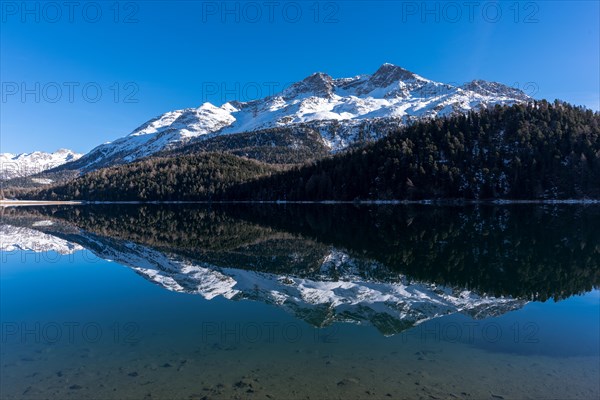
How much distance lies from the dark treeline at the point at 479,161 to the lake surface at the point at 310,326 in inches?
4621

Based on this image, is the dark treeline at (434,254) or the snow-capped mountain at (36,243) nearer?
the dark treeline at (434,254)

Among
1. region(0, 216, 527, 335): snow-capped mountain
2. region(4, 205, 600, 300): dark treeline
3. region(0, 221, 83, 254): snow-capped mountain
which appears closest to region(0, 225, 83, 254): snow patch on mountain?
region(0, 221, 83, 254): snow-capped mountain

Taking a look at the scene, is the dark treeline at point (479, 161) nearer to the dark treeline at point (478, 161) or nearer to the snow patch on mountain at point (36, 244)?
the dark treeline at point (478, 161)

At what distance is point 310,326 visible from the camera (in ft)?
56.6

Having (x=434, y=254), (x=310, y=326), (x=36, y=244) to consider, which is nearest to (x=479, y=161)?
(x=434, y=254)

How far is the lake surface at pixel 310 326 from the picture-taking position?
12.2 metres

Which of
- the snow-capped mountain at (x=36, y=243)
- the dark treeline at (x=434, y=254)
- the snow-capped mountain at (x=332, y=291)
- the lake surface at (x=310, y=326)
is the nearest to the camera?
the lake surface at (x=310, y=326)

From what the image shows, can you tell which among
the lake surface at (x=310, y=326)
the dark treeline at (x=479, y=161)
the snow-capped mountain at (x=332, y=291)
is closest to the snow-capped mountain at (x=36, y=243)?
the lake surface at (x=310, y=326)

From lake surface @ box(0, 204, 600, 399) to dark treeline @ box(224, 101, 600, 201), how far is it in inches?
4621

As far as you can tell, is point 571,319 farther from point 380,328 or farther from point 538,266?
point 538,266

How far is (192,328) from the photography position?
17.3 meters

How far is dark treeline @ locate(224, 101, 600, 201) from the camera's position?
136500mm

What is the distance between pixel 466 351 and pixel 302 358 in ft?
20.8

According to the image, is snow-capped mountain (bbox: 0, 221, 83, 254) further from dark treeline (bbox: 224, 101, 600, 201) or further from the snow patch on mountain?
dark treeline (bbox: 224, 101, 600, 201)
